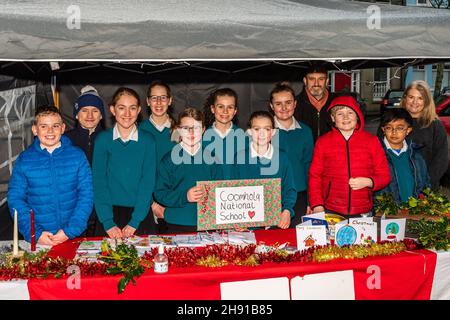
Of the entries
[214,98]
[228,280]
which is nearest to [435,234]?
[228,280]

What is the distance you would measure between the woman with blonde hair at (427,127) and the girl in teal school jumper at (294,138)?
1.17m

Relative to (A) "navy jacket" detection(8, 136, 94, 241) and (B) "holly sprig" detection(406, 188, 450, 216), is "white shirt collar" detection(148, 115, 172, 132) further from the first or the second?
(B) "holly sprig" detection(406, 188, 450, 216)

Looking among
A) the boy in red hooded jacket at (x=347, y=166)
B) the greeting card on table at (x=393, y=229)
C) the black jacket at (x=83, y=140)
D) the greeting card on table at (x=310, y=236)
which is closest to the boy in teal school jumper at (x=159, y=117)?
the black jacket at (x=83, y=140)

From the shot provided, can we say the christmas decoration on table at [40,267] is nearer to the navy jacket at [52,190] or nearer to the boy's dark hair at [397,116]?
the navy jacket at [52,190]

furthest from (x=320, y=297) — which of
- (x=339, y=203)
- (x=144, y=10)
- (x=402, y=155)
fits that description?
(x=144, y=10)

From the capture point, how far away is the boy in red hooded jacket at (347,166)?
4246 mm

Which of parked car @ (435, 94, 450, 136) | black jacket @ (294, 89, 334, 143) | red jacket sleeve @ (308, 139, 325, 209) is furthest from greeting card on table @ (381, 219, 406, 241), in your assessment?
parked car @ (435, 94, 450, 136)

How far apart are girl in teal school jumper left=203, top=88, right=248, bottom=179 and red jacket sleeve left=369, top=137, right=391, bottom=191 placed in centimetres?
95

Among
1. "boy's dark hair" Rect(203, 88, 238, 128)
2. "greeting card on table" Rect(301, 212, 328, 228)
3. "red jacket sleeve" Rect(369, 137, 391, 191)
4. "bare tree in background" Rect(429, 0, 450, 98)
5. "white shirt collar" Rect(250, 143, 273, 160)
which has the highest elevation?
"bare tree in background" Rect(429, 0, 450, 98)

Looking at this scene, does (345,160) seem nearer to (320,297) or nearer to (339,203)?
(339,203)

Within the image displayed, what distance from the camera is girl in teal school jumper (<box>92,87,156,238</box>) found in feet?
13.8

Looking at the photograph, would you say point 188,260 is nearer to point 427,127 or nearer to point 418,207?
point 418,207

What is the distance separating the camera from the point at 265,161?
4.18 metres

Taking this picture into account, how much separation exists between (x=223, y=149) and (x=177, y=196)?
48 cm
